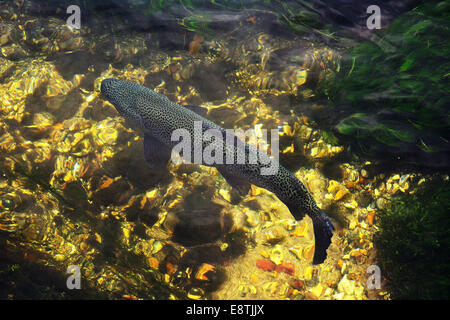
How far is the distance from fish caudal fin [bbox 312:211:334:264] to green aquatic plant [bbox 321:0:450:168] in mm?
1812

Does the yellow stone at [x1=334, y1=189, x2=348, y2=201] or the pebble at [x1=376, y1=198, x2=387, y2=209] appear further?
the yellow stone at [x1=334, y1=189, x2=348, y2=201]

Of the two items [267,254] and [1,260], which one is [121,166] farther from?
[267,254]

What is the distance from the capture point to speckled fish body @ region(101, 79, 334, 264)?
3338 mm

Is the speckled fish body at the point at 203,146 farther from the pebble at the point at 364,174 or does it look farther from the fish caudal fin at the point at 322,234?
the pebble at the point at 364,174

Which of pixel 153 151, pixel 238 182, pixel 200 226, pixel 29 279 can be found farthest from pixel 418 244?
pixel 29 279

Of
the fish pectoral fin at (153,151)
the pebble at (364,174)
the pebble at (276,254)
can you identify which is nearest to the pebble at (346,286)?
the pebble at (276,254)

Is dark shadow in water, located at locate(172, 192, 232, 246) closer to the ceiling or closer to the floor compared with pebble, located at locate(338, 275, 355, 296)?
closer to the ceiling

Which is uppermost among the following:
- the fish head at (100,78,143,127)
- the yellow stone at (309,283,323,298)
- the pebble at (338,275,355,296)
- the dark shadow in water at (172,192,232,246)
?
the fish head at (100,78,143,127)

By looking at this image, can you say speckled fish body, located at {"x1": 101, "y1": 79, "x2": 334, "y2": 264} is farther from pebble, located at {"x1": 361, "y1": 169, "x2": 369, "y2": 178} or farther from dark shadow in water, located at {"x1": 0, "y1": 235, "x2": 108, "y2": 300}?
dark shadow in water, located at {"x1": 0, "y1": 235, "x2": 108, "y2": 300}

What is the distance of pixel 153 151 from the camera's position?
167 inches

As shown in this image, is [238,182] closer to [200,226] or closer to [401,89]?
[200,226]

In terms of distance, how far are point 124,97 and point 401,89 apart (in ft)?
15.3

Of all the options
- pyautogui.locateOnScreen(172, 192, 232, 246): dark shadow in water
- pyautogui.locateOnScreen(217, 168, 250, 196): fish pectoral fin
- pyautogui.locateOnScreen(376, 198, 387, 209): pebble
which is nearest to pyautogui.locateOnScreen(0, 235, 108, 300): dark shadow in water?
pyautogui.locateOnScreen(172, 192, 232, 246): dark shadow in water

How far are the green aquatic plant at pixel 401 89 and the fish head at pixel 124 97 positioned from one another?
12.0 feet
